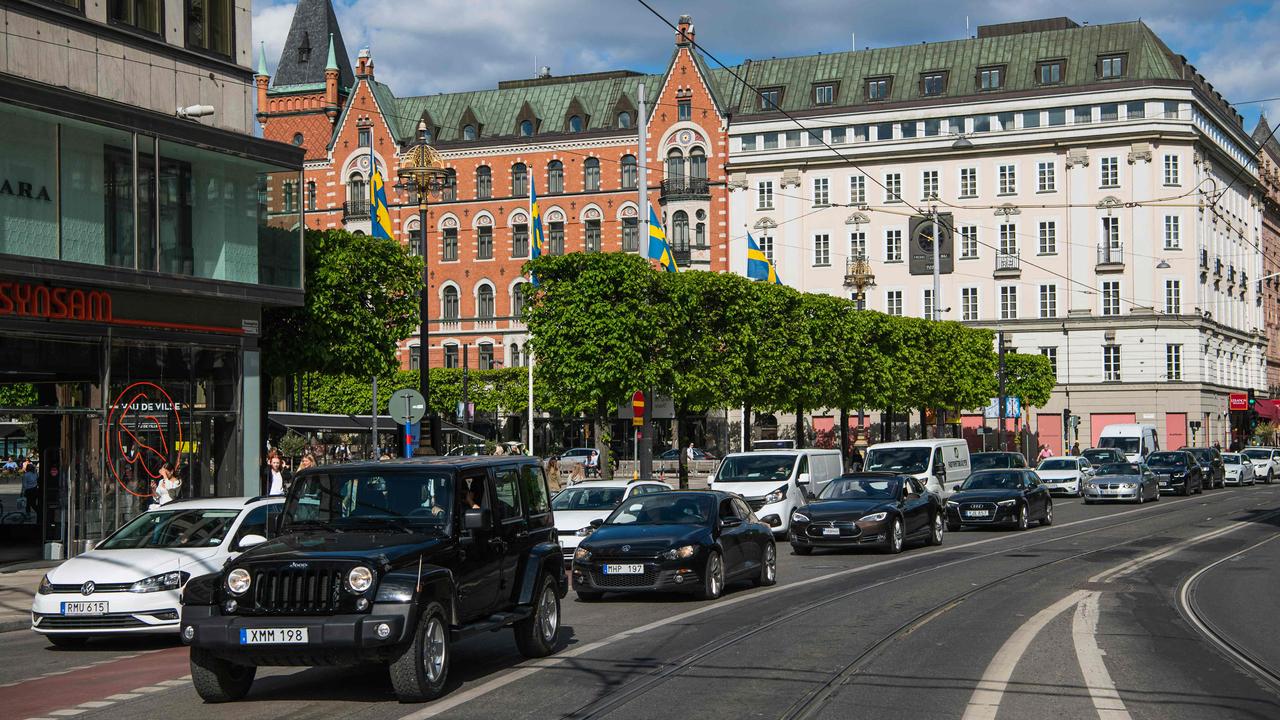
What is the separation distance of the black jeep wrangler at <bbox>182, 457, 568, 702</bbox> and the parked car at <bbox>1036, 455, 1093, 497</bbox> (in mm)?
44410

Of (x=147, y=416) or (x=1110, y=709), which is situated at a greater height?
(x=147, y=416)

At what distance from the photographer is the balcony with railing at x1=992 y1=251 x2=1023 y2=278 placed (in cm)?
8369

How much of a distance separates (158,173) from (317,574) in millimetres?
16173

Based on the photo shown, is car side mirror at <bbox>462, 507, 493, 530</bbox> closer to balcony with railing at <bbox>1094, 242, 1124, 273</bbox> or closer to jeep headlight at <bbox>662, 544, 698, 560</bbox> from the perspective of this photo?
jeep headlight at <bbox>662, 544, 698, 560</bbox>

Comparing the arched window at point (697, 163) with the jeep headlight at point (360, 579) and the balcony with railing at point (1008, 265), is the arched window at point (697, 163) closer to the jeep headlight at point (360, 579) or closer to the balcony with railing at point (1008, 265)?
the balcony with railing at point (1008, 265)

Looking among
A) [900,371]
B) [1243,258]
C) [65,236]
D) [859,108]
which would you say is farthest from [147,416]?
[1243,258]

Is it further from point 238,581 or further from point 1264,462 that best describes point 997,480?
point 1264,462

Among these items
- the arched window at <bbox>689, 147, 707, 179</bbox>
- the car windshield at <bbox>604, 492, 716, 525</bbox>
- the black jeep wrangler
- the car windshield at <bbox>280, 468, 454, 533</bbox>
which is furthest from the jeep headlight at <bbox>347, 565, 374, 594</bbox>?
the arched window at <bbox>689, 147, 707, 179</bbox>

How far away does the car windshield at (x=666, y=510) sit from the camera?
61.6 feet

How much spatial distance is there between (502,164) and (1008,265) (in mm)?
31563

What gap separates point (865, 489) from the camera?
2684 cm

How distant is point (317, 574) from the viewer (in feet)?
34.0

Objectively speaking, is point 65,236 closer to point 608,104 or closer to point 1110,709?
point 1110,709

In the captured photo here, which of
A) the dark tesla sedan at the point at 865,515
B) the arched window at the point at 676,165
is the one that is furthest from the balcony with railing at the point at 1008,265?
the dark tesla sedan at the point at 865,515
